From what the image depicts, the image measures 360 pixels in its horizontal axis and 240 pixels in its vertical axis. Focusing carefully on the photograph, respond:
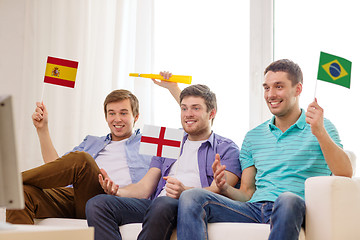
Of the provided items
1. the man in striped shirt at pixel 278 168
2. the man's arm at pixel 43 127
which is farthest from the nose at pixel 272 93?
the man's arm at pixel 43 127

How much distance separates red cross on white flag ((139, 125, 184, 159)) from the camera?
7.98 feet

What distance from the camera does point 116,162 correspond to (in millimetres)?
2785

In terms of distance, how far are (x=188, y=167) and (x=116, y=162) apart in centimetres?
48

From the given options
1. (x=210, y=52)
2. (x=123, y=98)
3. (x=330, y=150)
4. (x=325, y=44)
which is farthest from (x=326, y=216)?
(x=210, y=52)

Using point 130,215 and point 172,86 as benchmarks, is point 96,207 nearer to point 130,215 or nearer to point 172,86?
point 130,215

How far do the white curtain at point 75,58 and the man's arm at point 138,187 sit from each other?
98 cm

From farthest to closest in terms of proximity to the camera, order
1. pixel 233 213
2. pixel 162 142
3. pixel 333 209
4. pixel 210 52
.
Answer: pixel 210 52 → pixel 162 142 → pixel 233 213 → pixel 333 209

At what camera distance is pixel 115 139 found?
2.93 meters

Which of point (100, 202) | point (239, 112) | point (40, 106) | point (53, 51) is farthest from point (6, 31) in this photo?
point (100, 202)

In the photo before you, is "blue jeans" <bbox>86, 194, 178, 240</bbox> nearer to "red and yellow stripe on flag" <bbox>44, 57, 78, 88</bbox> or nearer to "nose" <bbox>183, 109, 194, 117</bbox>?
"nose" <bbox>183, 109, 194, 117</bbox>

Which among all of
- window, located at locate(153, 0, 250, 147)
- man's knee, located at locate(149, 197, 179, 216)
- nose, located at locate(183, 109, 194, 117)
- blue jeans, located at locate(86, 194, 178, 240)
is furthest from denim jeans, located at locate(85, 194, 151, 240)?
window, located at locate(153, 0, 250, 147)

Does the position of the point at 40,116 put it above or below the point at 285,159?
above

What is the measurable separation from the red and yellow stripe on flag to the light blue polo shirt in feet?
3.86

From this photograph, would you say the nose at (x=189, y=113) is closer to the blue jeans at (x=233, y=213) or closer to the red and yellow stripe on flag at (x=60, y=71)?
the blue jeans at (x=233, y=213)
